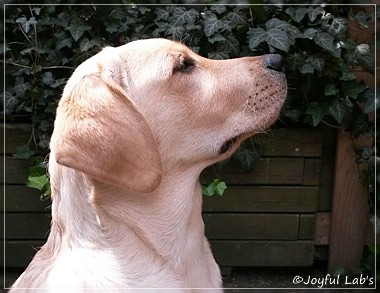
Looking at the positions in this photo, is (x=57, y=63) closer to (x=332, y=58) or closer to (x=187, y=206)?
(x=332, y=58)

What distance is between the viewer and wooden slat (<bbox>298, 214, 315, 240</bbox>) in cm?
406

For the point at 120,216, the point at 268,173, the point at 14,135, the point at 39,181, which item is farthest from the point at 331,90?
the point at 120,216

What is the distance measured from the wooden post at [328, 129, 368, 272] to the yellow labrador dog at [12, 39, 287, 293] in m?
1.74

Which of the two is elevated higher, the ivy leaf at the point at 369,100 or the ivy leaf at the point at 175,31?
the ivy leaf at the point at 175,31

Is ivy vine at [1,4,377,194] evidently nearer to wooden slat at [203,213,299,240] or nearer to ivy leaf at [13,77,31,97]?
ivy leaf at [13,77,31,97]

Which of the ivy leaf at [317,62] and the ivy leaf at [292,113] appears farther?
the ivy leaf at [292,113]

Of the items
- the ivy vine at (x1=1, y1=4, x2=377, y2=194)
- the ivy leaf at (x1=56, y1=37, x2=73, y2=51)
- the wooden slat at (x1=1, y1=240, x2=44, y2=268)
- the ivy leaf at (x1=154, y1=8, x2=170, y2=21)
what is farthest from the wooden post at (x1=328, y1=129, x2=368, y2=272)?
the wooden slat at (x1=1, y1=240, x2=44, y2=268)

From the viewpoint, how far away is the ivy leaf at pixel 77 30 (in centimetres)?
368

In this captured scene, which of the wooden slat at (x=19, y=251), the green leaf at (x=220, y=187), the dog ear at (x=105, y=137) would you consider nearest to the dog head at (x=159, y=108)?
the dog ear at (x=105, y=137)

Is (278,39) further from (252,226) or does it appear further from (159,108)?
(159,108)

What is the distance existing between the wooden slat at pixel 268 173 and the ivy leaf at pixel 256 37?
2.25 ft

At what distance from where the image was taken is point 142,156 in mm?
2047

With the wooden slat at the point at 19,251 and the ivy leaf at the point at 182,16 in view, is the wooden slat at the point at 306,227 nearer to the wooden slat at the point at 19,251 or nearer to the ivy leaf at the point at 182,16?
the ivy leaf at the point at 182,16

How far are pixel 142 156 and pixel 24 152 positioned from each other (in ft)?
6.45
